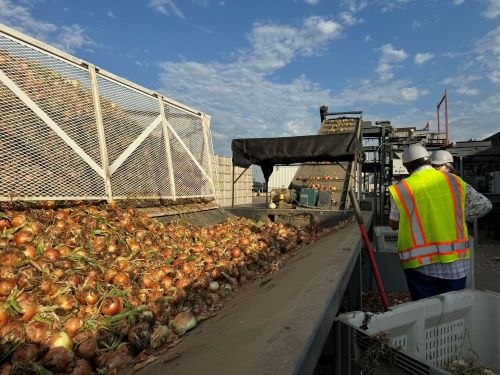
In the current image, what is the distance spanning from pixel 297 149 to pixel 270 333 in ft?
17.7

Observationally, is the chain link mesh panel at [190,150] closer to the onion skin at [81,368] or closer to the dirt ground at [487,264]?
the onion skin at [81,368]

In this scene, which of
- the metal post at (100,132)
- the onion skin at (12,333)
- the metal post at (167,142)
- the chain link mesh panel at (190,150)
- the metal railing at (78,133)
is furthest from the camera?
the chain link mesh panel at (190,150)

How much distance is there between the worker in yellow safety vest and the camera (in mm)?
3191

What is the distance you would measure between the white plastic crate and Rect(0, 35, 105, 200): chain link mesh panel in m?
3.29

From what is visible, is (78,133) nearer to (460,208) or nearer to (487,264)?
(460,208)

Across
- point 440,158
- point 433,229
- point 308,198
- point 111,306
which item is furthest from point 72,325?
point 308,198

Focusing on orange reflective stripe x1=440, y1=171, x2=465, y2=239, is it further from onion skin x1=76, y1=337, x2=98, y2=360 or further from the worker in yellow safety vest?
onion skin x1=76, y1=337, x2=98, y2=360

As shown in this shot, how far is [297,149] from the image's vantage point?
664cm

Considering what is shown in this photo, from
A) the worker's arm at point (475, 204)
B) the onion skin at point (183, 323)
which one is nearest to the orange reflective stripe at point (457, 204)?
the worker's arm at point (475, 204)

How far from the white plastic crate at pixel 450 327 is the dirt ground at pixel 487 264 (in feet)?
16.0

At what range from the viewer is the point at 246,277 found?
3486mm

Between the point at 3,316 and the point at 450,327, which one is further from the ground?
the point at 3,316

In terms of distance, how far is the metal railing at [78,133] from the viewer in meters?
3.35

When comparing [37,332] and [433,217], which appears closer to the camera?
[37,332]
